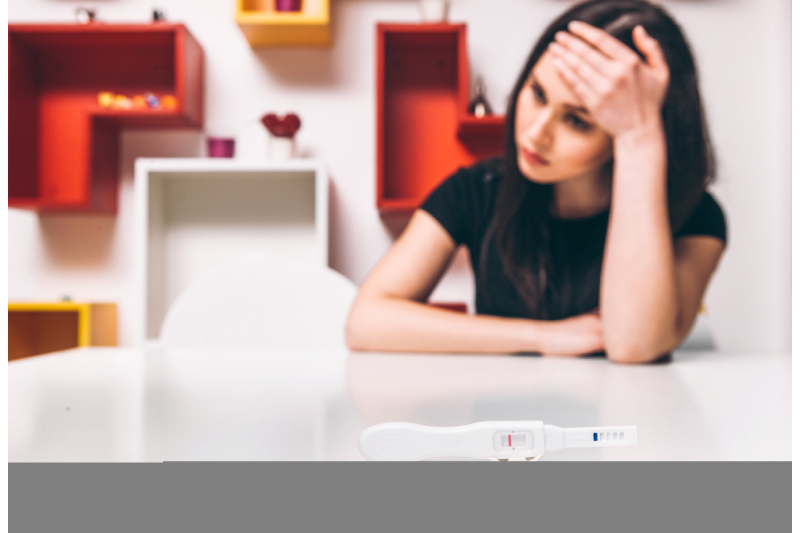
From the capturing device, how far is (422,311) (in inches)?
32.4

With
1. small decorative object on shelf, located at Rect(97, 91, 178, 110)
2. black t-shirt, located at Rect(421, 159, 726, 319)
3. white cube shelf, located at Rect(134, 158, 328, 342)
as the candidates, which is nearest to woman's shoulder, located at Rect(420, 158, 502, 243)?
black t-shirt, located at Rect(421, 159, 726, 319)

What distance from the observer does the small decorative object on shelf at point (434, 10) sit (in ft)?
5.11

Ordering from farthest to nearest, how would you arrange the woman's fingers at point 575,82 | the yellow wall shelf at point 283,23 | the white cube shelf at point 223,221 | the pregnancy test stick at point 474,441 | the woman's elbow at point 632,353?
the white cube shelf at point 223,221
the yellow wall shelf at point 283,23
the woman's fingers at point 575,82
the woman's elbow at point 632,353
the pregnancy test stick at point 474,441

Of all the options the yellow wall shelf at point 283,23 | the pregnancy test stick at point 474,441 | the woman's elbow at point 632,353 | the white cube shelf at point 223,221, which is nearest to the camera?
the pregnancy test stick at point 474,441

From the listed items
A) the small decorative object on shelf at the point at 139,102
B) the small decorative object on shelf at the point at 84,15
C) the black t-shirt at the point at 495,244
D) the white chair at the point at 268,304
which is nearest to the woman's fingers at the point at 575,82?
the black t-shirt at the point at 495,244

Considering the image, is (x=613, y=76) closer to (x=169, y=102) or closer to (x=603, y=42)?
(x=603, y=42)

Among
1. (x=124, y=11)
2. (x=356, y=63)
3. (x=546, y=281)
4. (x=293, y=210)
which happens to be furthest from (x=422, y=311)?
(x=124, y=11)

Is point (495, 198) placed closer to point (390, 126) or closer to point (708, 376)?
point (708, 376)

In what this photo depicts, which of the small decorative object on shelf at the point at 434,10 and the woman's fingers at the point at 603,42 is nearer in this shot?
the woman's fingers at the point at 603,42

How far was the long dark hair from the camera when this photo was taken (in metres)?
0.87

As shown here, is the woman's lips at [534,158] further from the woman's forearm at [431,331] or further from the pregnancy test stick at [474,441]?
the pregnancy test stick at [474,441]

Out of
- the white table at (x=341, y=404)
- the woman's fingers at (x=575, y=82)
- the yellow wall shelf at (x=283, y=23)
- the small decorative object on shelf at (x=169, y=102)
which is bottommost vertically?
the white table at (x=341, y=404)

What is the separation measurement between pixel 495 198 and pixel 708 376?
0.59m

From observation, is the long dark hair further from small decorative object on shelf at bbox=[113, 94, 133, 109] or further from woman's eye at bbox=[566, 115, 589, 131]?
small decorative object on shelf at bbox=[113, 94, 133, 109]
